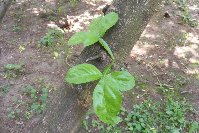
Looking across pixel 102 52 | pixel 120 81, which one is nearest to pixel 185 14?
pixel 102 52

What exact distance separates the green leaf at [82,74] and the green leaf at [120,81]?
5 centimetres

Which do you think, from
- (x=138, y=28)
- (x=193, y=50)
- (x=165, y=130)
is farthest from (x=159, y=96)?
(x=138, y=28)

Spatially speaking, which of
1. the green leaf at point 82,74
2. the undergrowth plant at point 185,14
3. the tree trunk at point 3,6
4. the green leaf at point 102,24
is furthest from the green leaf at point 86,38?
the undergrowth plant at point 185,14

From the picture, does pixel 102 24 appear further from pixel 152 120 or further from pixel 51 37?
pixel 51 37

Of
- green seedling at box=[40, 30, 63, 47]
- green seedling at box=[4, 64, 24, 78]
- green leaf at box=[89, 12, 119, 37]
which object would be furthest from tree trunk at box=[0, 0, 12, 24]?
green leaf at box=[89, 12, 119, 37]

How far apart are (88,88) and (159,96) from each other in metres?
2.71

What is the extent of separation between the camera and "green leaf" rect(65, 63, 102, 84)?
1.15m

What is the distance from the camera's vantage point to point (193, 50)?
5.03 m

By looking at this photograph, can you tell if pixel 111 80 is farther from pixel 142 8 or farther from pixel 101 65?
pixel 142 8

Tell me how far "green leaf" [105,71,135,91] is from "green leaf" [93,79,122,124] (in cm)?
2

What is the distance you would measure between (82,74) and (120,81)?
0.49 feet

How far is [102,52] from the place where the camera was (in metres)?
1.44

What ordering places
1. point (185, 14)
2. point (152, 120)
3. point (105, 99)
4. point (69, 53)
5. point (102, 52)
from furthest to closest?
point (185, 14)
point (69, 53)
point (152, 120)
point (102, 52)
point (105, 99)

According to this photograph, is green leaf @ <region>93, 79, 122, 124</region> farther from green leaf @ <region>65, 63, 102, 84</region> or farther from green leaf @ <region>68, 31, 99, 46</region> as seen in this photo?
green leaf @ <region>68, 31, 99, 46</region>
